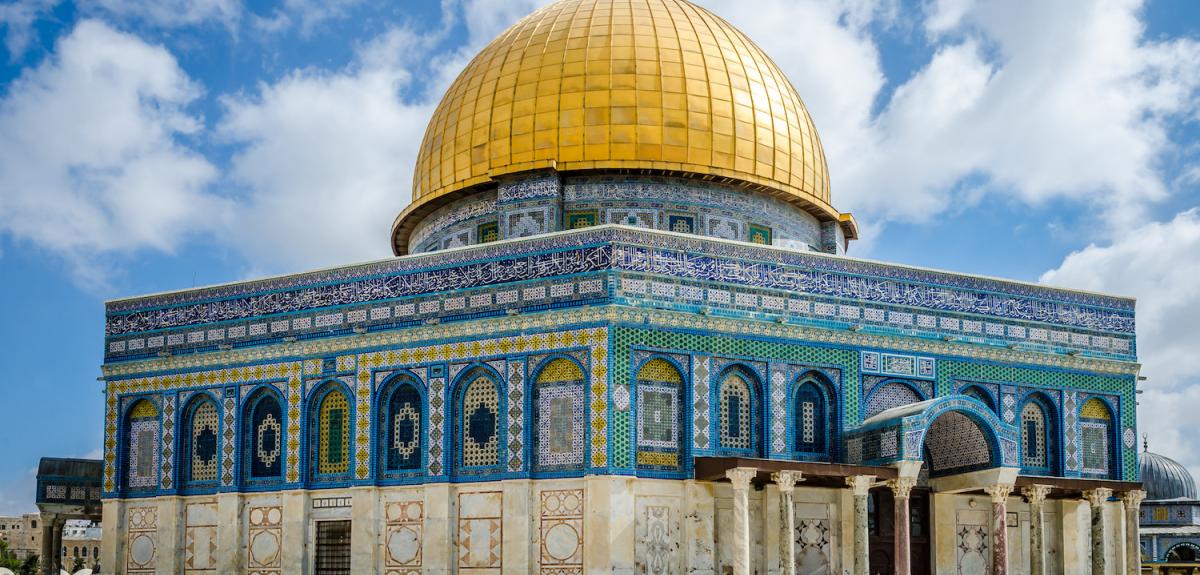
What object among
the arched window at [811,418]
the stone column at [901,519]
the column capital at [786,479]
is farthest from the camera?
the arched window at [811,418]

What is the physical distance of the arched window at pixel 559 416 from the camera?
1897 cm

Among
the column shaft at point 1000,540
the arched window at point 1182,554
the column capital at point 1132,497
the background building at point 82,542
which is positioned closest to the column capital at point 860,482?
the column shaft at point 1000,540

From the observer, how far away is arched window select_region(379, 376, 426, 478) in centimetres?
2039

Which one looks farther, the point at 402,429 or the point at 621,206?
the point at 621,206

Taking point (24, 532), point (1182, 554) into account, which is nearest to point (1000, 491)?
point (1182, 554)

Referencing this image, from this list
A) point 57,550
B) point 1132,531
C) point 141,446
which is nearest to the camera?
point 1132,531

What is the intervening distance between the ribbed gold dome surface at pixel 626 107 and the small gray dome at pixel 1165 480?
2229 centimetres

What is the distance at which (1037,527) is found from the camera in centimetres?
2069

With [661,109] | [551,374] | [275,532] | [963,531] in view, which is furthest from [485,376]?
[963,531]

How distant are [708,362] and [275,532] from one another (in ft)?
23.6

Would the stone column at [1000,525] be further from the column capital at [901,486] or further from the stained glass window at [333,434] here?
the stained glass window at [333,434]

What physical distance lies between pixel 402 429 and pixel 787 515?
5731mm

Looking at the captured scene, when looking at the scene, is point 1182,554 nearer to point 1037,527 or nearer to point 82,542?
point 1037,527

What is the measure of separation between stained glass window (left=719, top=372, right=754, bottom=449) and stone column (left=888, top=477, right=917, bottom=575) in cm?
210
